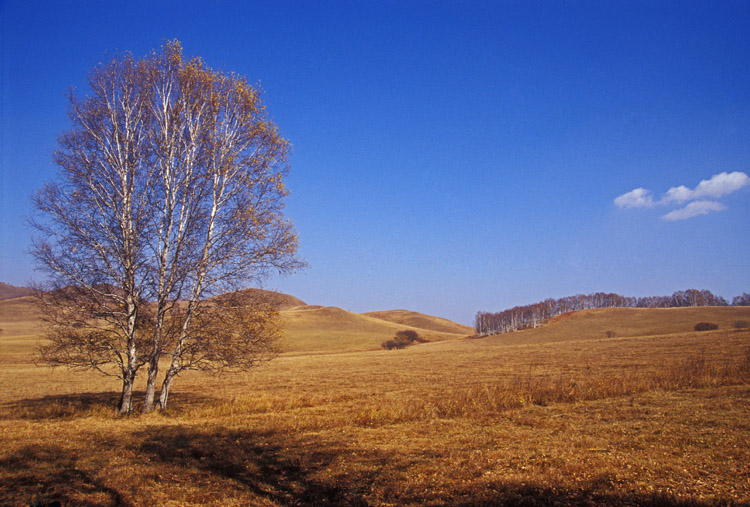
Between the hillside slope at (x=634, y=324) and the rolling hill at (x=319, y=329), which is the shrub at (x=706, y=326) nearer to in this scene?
the hillside slope at (x=634, y=324)

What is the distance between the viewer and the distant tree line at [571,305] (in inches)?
5157

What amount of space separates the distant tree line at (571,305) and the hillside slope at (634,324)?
101 ft

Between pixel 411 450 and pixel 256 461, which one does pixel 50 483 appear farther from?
pixel 411 450

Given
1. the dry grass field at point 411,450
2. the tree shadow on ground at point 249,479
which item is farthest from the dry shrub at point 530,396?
the tree shadow on ground at point 249,479

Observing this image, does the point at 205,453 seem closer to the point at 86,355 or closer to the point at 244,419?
the point at 244,419

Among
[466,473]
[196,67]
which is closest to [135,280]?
[196,67]

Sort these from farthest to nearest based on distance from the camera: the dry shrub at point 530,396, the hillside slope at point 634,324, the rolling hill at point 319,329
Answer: the rolling hill at point 319,329 < the hillside slope at point 634,324 < the dry shrub at point 530,396

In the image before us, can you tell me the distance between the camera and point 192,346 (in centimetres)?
1429

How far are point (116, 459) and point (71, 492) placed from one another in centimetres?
197

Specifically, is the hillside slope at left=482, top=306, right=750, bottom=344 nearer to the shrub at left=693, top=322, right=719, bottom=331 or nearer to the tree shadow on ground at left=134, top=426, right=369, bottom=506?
the shrub at left=693, top=322, right=719, bottom=331

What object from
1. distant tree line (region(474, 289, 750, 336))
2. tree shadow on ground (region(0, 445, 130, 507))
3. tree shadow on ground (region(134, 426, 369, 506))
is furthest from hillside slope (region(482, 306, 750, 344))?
tree shadow on ground (region(0, 445, 130, 507))

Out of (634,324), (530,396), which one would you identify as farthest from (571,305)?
(530,396)

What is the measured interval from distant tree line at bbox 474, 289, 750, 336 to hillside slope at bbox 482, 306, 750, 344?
3076 cm

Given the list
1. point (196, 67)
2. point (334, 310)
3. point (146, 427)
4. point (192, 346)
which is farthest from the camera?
point (334, 310)
